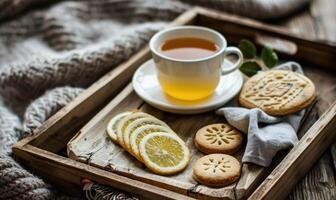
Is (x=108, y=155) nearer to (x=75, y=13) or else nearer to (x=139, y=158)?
(x=139, y=158)

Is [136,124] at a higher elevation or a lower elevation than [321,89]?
higher

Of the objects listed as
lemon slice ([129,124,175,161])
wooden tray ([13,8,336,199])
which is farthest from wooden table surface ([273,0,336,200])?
lemon slice ([129,124,175,161])

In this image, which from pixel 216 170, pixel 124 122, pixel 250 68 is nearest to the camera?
pixel 216 170

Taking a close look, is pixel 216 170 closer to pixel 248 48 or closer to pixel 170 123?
pixel 170 123

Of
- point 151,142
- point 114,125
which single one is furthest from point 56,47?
point 151,142

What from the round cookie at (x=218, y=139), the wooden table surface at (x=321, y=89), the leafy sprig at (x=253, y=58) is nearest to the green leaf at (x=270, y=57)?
the leafy sprig at (x=253, y=58)

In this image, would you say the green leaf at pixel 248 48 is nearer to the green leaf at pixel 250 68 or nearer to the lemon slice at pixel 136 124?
the green leaf at pixel 250 68

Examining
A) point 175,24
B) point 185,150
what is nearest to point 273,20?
point 175,24
